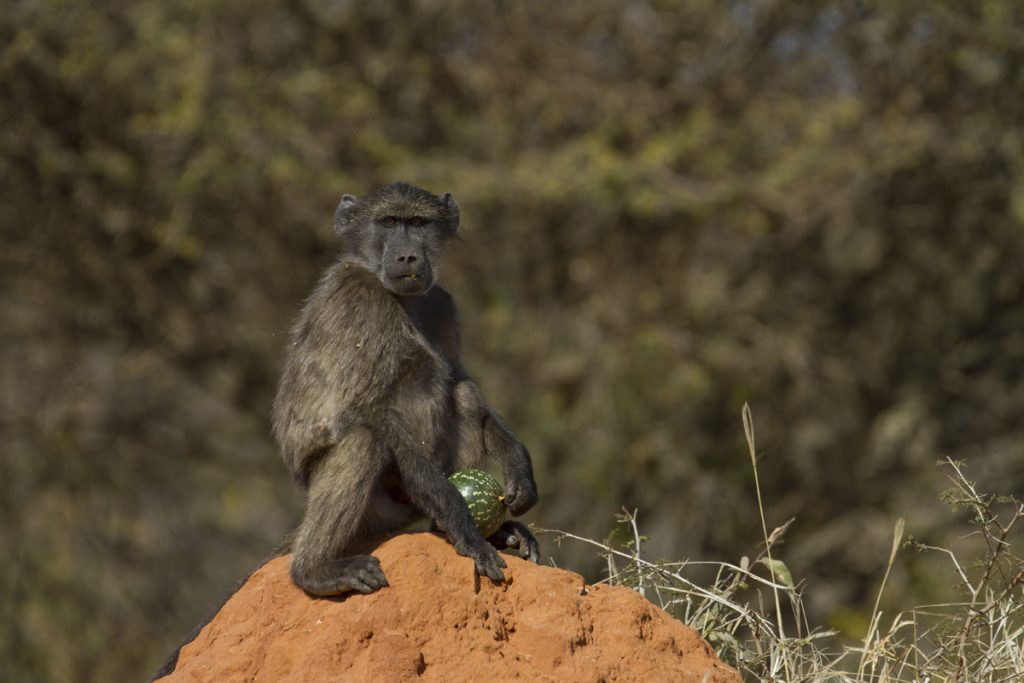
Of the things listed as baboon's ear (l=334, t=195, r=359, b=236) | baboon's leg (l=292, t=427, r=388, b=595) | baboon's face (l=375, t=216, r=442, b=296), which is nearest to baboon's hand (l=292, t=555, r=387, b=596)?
baboon's leg (l=292, t=427, r=388, b=595)

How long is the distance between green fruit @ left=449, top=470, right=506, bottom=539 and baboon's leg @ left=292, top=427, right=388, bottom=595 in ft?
1.10

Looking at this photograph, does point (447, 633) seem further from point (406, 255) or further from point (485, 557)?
point (406, 255)

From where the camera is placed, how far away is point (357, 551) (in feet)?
19.1

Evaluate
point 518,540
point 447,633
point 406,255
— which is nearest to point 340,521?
point 447,633

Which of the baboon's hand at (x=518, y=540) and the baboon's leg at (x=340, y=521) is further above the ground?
the baboon's leg at (x=340, y=521)

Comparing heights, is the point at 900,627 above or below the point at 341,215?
below

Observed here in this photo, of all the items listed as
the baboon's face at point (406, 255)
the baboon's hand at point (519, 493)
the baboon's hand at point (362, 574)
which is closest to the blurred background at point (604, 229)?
the baboon's face at point (406, 255)

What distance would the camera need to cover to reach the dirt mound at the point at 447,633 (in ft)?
17.6

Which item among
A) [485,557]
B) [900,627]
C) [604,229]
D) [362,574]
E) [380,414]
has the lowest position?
[900,627]

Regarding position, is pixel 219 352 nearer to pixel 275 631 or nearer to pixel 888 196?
pixel 888 196

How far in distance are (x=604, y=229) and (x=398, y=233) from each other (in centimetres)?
662

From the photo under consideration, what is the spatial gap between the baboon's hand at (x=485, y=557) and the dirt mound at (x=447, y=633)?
3cm

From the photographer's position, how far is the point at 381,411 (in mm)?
6098

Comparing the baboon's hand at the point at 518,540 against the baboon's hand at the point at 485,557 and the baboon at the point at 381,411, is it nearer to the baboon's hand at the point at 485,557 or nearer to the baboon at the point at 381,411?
the baboon at the point at 381,411
